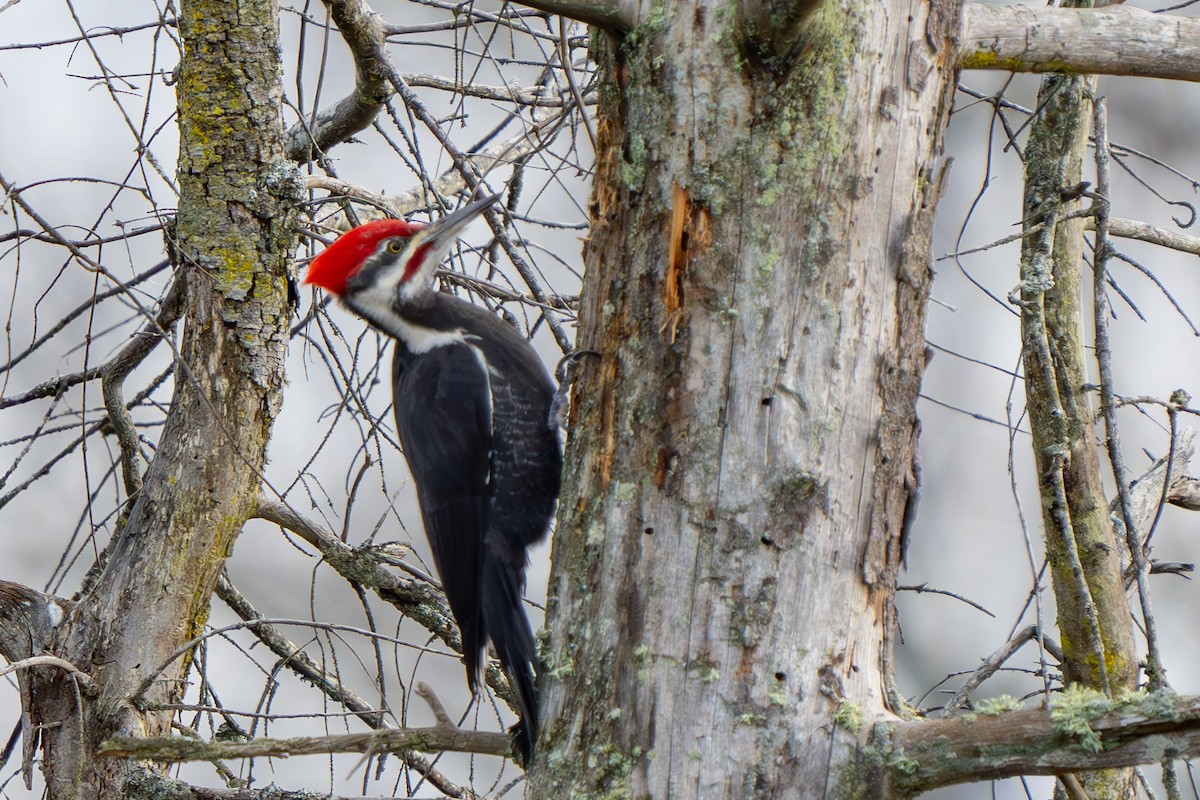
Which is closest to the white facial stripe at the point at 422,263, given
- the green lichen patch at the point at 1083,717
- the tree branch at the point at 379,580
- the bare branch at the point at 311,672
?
the tree branch at the point at 379,580

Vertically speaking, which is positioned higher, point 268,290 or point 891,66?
point 268,290

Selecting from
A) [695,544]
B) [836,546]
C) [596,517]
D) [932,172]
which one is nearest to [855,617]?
[836,546]

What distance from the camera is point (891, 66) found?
155cm

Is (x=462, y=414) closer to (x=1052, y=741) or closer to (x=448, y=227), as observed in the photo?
(x=448, y=227)

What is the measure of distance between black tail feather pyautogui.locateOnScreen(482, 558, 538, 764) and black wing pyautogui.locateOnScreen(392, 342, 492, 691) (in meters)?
0.06

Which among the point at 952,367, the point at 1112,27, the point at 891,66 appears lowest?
the point at 891,66

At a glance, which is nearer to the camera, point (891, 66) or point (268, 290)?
point (891, 66)

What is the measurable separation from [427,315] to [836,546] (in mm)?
1452

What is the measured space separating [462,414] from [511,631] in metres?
0.56

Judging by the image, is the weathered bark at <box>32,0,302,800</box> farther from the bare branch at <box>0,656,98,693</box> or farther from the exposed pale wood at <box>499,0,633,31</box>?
the exposed pale wood at <box>499,0,633,31</box>

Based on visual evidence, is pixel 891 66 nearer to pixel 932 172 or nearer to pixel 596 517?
pixel 932 172

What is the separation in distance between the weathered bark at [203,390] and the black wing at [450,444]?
0.33 m

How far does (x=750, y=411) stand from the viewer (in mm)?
1480

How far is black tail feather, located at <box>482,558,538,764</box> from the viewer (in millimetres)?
1881
